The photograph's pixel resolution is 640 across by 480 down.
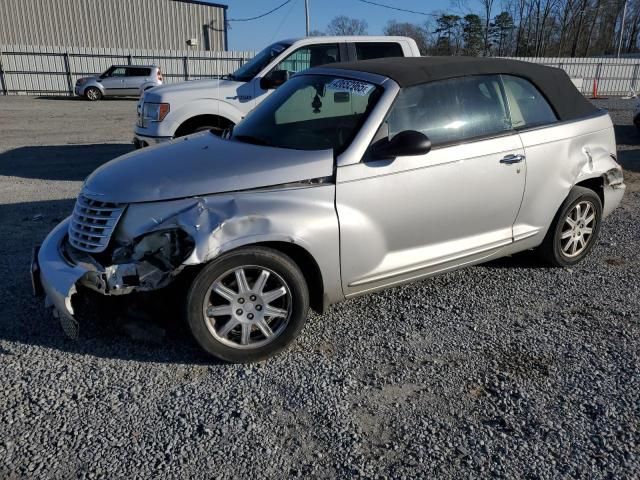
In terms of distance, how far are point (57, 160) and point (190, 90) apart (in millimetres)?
3716

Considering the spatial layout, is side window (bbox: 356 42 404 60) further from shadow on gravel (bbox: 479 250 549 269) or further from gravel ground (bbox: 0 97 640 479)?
gravel ground (bbox: 0 97 640 479)

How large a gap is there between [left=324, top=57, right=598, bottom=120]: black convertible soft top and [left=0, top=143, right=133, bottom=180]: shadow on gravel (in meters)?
5.83

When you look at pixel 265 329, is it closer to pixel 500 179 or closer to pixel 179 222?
pixel 179 222

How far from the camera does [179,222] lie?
3.12 m

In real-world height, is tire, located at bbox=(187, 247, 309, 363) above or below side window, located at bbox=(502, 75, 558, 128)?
below

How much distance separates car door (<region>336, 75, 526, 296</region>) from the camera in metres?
3.48

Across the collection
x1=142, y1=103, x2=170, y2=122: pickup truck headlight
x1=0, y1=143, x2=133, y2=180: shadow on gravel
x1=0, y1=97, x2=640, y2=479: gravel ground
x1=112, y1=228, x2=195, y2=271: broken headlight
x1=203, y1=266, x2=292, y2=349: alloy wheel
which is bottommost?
x1=0, y1=143, x2=133, y2=180: shadow on gravel

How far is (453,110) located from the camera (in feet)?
12.9

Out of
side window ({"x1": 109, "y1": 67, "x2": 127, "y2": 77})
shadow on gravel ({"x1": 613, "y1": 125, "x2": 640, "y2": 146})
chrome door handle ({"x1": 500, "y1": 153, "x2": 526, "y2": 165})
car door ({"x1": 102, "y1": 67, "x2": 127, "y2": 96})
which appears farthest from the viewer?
side window ({"x1": 109, "y1": 67, "x2": 127, "y2": 77})

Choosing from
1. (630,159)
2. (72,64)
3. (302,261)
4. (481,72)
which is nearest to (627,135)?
(630,159)

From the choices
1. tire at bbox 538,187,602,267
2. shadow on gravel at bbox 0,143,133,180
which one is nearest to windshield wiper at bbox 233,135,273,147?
tire at bbox 538,187,602,267

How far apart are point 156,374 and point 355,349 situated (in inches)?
49.5

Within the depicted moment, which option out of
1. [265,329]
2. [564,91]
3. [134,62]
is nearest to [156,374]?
[265,329]

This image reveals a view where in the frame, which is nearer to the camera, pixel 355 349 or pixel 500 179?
pixel 355 349
